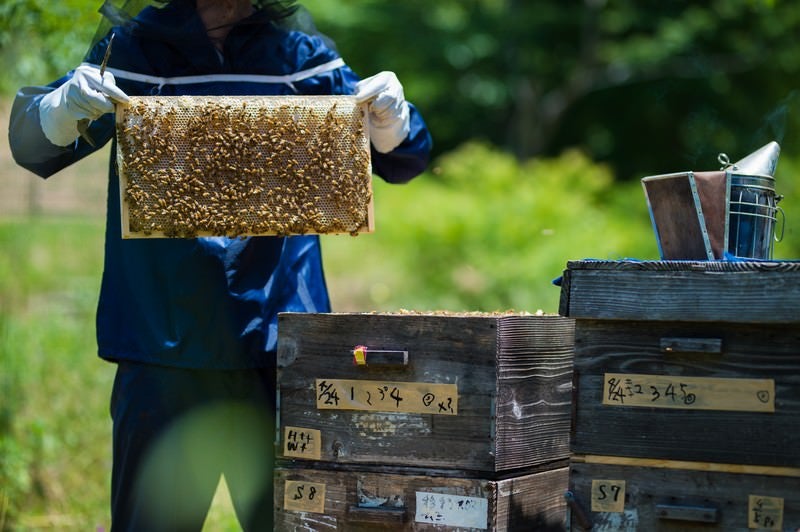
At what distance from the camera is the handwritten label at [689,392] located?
6.63ft

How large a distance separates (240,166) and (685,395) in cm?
120

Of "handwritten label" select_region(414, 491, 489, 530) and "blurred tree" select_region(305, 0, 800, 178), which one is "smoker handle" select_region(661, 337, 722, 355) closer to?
"handwritten label" select_region(414, 491, 489, 530)

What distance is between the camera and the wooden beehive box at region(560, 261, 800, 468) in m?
2.00

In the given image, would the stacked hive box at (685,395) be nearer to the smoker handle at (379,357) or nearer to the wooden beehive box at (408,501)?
the wooden beehive box at (408,501)

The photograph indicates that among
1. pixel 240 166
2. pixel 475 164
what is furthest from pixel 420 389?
pixel 475 164

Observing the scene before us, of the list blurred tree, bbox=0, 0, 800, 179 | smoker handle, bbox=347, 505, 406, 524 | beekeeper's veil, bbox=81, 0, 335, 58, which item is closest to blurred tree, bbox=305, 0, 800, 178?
blurred tree, bbox=0, 0, 800, 179

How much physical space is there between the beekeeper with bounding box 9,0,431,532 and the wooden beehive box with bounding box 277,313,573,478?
0.25 m

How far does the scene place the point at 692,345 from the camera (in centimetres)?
204

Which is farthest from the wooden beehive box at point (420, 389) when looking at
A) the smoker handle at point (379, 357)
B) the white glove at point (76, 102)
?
the white glove at point (76, 102)

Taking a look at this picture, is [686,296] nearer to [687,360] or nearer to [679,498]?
[687,360]

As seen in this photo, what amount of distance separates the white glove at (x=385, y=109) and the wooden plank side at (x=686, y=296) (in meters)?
0.72

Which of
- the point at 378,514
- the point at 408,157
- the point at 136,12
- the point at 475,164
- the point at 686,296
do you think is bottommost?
the point at 378,514

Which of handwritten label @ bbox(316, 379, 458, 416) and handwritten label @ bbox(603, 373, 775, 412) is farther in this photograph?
handwritten label @ bbox(316, 379, 458, 416)

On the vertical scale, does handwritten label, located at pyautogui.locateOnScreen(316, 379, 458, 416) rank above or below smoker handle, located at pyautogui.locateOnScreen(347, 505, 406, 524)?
above
